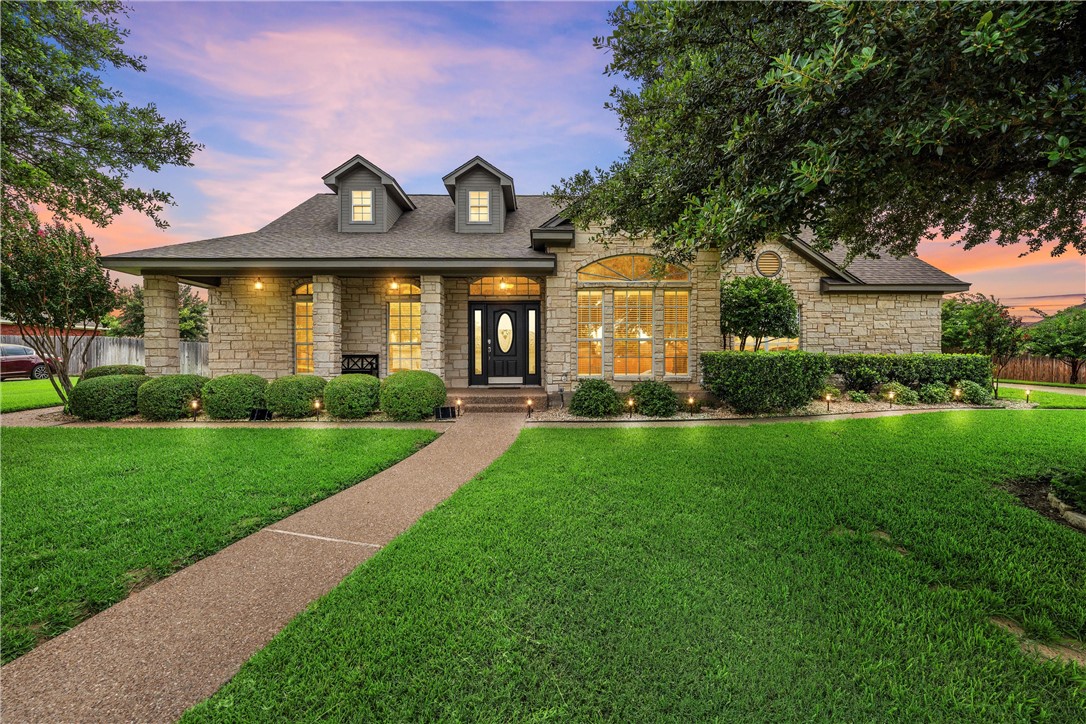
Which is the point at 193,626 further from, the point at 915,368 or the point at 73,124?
the point at 915,368

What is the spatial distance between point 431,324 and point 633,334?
16.0 feet

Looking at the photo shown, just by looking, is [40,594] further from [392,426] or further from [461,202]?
[461,202]

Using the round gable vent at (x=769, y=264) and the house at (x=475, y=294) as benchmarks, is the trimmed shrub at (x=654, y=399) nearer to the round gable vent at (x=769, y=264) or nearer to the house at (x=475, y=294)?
the house at (x=475, y=294)

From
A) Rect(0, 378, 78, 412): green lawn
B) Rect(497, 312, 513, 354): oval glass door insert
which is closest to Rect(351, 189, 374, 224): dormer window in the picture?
Rect(497, 312, 513, 354): oval glass door insert

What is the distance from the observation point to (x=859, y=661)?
1899mm

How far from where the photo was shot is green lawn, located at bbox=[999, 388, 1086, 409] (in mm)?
9164

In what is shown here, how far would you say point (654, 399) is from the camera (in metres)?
8.39

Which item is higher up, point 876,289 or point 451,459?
point 876,289

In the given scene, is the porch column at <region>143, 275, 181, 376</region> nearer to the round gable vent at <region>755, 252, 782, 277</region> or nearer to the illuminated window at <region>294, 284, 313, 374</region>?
the illuminated window at <region>294, 284, 313, 374</region>

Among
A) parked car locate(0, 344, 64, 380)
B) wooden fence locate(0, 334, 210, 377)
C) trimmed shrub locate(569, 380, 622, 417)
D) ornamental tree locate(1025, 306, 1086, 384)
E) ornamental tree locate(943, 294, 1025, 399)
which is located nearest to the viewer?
trimmed shrub locate(569, 380, 622, 417)

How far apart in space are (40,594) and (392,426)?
5.11 metres

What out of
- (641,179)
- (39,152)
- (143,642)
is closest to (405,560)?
(143,642)

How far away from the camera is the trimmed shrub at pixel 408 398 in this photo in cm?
797

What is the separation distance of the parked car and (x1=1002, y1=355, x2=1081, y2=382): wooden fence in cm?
3764
